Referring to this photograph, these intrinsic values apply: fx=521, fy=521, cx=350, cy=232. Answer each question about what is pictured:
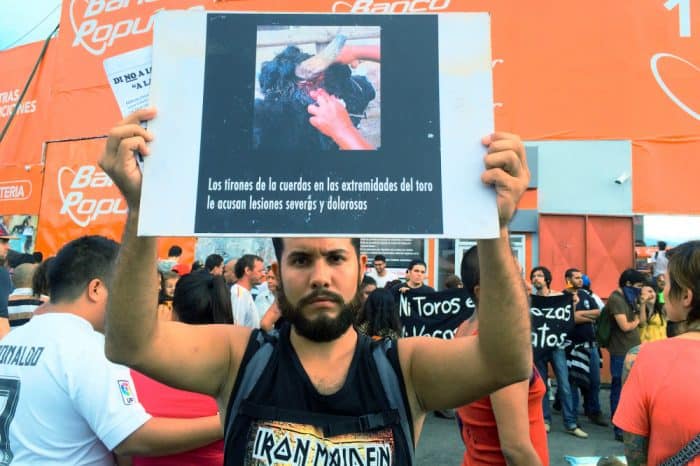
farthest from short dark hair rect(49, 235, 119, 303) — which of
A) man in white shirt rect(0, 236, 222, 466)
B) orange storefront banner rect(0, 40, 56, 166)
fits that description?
orange storefront banner rect(0, 40, 56, 166)

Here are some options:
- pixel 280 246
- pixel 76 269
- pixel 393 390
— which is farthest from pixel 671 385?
pixel 76 269

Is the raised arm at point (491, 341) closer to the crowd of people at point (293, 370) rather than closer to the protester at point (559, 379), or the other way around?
the crowd of people at point (293, 370)

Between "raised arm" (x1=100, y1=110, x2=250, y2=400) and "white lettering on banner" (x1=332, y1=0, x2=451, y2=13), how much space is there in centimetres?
922

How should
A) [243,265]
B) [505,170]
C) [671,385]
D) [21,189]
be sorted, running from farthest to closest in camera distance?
1. [21,189]
2. [243,265]
3. [671,385]
4. [505,170]

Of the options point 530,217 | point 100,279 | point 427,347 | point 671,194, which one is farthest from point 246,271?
point 671,194

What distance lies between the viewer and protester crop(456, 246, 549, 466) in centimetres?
212

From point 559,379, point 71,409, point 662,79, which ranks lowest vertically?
point 559,379

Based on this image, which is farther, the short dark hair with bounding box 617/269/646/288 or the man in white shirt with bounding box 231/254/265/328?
the short dark hair with bounding box 617/269/646/288

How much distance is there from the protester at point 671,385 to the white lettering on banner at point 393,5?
28.4ft

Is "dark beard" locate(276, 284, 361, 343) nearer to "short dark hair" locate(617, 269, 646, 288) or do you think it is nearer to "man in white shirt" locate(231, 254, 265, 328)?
"man in white shirt" locate(231, 254, 265, 328)

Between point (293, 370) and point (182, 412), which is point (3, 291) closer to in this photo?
point (182, 412)

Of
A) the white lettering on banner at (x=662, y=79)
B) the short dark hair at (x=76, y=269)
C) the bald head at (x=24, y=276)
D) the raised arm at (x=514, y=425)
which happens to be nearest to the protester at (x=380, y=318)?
the raised arm at (x=514, y=425)

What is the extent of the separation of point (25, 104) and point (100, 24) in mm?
5091

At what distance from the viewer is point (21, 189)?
44.8 ft
